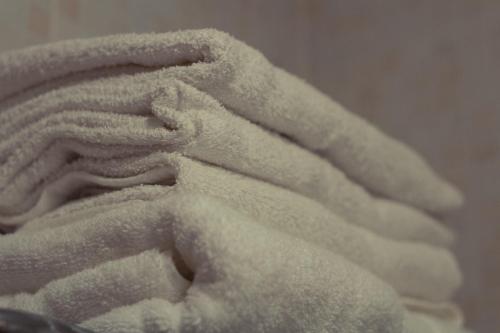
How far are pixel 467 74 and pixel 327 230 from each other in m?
0.54

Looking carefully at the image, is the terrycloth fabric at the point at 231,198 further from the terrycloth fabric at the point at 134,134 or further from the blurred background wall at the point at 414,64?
the blurred background wall at the point at 414,64

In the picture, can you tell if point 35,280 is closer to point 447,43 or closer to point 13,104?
point 13,104

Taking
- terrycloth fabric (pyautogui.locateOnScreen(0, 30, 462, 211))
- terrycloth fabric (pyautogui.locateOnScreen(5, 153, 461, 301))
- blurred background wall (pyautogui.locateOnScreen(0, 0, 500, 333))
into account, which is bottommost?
terrycloth fabric (pyautogui.locateOnScreen(5, 153, 461, 301))

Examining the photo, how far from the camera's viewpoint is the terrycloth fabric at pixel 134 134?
18.2 inches

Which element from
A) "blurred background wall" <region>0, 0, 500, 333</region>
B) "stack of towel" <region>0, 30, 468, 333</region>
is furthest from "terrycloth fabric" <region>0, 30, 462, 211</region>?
"blurred background wall" <region>0, 0, 500, 333</region>

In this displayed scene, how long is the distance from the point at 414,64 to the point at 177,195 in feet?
2.32

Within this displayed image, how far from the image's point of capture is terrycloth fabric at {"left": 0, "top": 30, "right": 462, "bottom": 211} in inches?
18.6

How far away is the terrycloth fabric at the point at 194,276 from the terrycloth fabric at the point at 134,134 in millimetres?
51

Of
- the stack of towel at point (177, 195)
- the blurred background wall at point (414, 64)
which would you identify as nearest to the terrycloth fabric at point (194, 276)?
the stack of towel at point (177, 195)

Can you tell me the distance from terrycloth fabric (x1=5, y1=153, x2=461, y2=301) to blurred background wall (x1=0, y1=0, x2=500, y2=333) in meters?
0.30

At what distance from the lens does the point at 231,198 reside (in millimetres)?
474

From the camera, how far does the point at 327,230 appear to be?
55 centimetres

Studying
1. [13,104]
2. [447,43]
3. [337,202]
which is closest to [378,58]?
[447,43]

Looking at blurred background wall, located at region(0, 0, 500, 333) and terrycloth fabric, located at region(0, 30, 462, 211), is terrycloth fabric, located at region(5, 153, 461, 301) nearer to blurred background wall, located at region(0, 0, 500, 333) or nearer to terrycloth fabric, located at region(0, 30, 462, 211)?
terrycloth fabric, located at region(0, 30, 462, 211)
